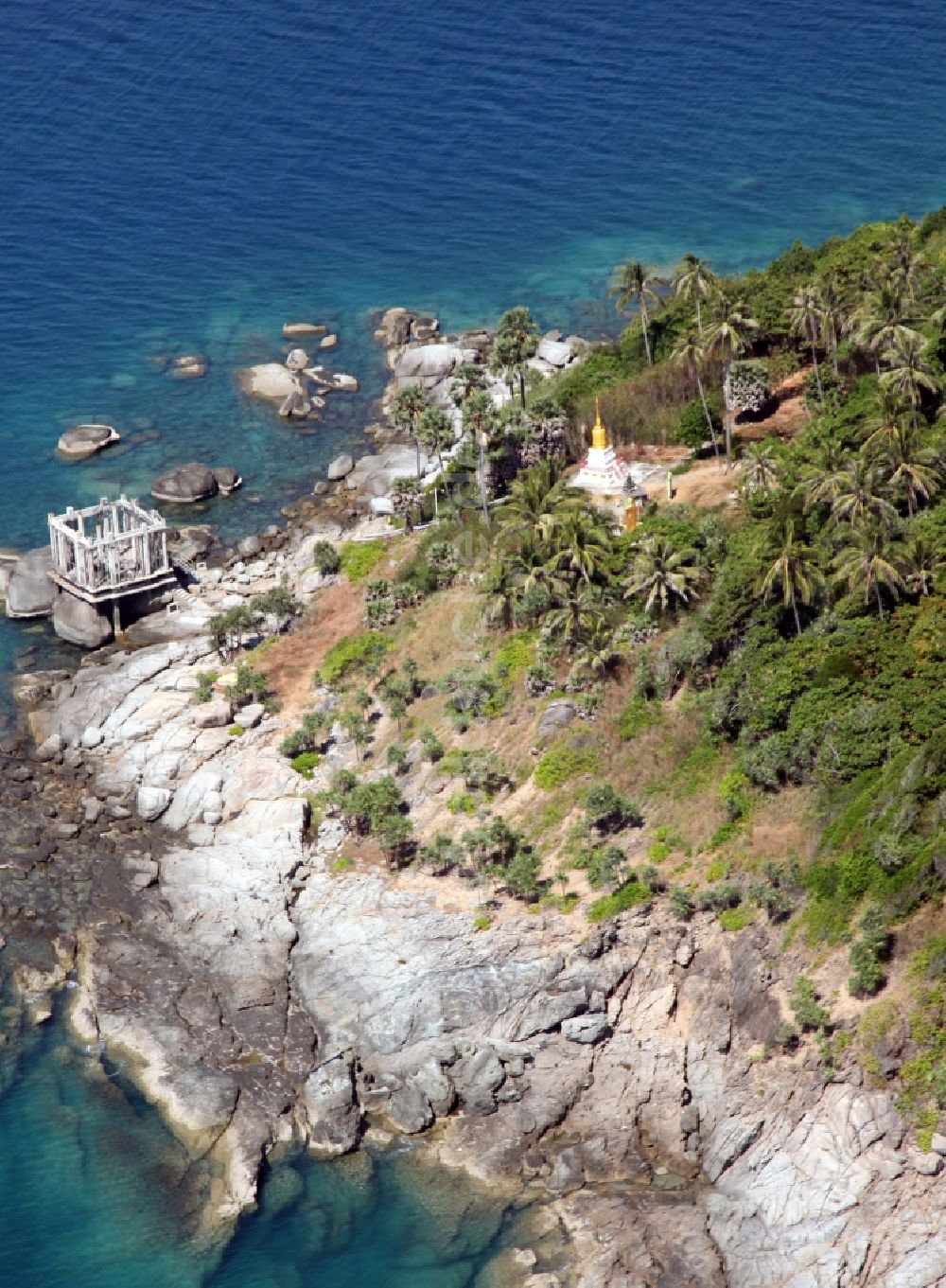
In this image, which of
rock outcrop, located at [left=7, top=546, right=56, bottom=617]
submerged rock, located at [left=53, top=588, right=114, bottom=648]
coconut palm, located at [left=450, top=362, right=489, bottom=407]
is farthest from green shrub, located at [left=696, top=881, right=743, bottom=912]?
rock outcrop, located at [left=7, top=546, right=56, bottom=617]

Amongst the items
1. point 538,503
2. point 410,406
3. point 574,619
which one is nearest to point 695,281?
point 410,406

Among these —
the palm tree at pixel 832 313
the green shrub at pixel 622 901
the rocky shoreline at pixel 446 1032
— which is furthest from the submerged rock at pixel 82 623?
the palm tree at pixel 832 313

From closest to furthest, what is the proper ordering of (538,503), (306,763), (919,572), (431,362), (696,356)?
1. (919,572)
2. (306,763)
3. (538,503)
4. (696,356)
5. (431,362)

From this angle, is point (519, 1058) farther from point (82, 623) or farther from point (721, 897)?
point (82, 623)

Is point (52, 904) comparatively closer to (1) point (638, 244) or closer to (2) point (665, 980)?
(2) point (665, 980)

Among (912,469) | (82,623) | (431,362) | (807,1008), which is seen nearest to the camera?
(807,1008)

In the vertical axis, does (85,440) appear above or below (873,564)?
below

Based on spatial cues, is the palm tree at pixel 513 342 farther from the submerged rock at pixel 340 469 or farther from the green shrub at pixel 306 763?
the green shrub at pixel 306 763
